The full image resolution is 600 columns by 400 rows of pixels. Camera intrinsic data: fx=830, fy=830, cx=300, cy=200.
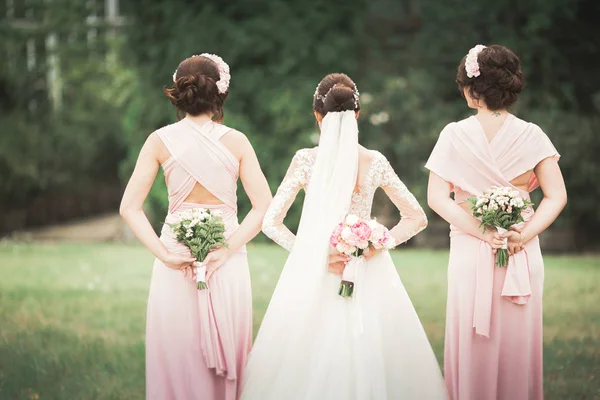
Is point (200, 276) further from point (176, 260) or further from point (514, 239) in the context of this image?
point (514, 239)

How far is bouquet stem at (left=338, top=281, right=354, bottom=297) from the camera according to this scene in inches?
197

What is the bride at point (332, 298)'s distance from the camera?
4996 millimetres

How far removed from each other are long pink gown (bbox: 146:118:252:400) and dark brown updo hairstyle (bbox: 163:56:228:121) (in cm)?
13

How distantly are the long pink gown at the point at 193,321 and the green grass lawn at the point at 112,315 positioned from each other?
70.7 inches

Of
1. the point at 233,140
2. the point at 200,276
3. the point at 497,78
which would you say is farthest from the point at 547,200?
the point at 200,276

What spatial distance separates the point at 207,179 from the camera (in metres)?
5.02

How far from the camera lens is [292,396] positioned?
496 cm

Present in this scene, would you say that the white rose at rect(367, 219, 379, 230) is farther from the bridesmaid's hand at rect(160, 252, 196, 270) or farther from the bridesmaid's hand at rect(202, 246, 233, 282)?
the bridesmaid's hand at rect(160, 252, 196, 270)

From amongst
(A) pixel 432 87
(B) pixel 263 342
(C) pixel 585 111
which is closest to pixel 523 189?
(B) pixel 263 342

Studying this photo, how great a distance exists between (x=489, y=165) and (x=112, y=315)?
628 cm

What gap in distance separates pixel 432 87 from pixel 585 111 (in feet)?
11.3

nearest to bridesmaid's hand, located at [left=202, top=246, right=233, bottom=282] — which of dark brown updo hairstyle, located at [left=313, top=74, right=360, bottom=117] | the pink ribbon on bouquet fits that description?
dark brown updo hairstyle, located at [left=313, top=74, right=360, bottom=117]

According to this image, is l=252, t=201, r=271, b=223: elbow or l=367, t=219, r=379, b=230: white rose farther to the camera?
l=252, t=201, r=271, b=223: elbow

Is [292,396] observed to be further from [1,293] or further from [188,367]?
[1,293]
